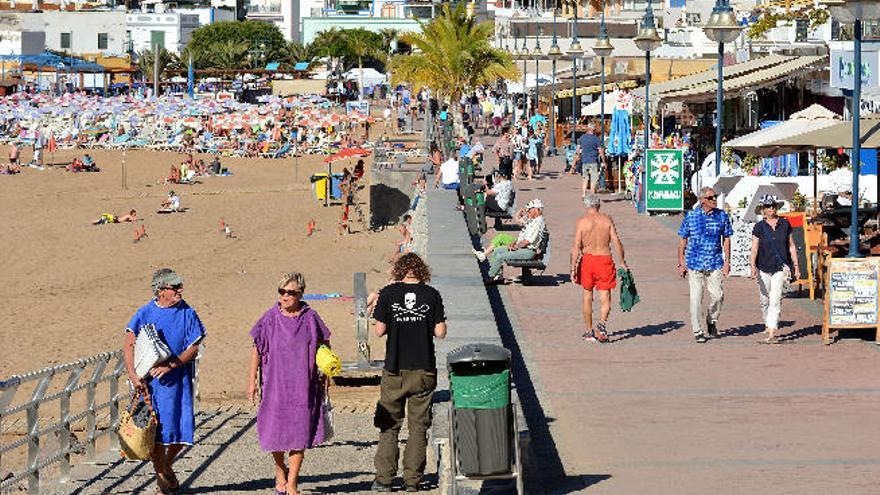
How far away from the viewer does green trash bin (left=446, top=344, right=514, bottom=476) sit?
8734 mm

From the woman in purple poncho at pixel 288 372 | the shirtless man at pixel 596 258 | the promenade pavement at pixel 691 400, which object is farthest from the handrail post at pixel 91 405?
the shirtless man at pixel 596 258

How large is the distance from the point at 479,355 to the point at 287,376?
3.45 feet

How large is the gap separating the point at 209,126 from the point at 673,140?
128ft

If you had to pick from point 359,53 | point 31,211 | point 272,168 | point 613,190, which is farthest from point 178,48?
point 613,190

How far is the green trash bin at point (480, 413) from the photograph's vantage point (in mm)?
8734

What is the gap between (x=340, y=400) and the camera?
1294 centimetres

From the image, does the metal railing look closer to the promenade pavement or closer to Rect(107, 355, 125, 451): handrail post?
Rect(107, 355, 125, 451): handrail post

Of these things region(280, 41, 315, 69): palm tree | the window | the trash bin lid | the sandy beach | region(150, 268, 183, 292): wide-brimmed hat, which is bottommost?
the sandy beach

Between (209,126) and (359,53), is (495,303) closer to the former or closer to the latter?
(209,126)

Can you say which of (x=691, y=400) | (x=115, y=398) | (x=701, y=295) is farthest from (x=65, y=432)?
(x=701, y=295)

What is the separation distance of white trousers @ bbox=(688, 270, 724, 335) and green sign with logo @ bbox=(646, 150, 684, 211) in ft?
37.7

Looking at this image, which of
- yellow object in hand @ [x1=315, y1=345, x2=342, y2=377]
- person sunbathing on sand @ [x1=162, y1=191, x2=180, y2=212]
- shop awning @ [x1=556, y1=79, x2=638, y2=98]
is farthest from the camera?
shop awning @ [x1=556, y1=79, x2=638, y2=98]

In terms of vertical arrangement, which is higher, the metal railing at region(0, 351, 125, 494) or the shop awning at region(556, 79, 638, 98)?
the shop awning at region(556, 79, 638, 98)

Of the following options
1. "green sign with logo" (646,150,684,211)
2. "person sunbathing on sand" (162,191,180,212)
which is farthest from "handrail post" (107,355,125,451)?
"person sunbathing on sand" (162,191,180,212)
